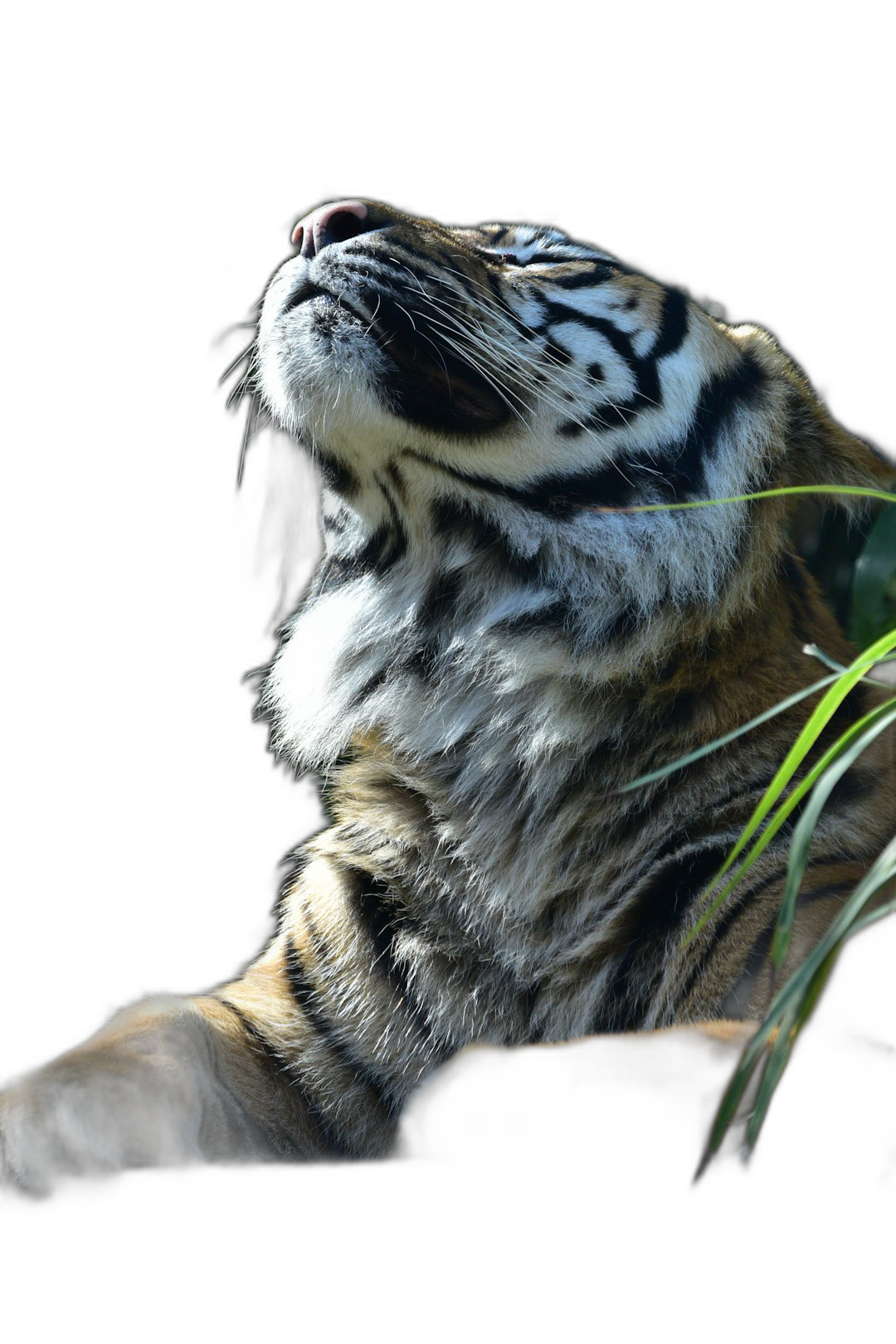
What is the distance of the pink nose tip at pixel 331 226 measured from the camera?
175 cm

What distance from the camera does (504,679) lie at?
180cm

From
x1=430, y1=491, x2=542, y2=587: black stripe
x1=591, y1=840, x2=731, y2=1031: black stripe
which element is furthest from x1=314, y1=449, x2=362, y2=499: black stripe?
x1=591, y1=840, x2=731, y2=1031: black stripe

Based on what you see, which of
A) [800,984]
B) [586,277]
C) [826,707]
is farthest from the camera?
[586,277]

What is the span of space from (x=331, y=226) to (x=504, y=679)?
667 mm

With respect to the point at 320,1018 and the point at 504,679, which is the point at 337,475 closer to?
the point at 504,679

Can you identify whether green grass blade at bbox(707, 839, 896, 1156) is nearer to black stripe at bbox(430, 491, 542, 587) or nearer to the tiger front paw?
the tiger front paw

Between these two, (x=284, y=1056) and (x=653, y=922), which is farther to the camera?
(x=284, y=1056)

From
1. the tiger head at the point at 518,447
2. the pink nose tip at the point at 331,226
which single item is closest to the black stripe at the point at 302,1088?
the tiger head at the point at 518,447

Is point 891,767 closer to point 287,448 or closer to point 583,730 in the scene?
point 583,730

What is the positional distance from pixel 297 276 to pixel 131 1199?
1191mm

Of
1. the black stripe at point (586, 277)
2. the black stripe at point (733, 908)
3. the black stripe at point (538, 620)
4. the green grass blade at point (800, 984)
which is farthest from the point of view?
the black stripe at point (586, 277)

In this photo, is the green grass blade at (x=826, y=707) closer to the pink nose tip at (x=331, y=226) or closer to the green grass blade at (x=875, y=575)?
the green grass blade at (x=875, y=575)

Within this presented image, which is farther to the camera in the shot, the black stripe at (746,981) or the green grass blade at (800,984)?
the black stripe at (746,981)

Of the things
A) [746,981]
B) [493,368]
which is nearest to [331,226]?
[493,368]
